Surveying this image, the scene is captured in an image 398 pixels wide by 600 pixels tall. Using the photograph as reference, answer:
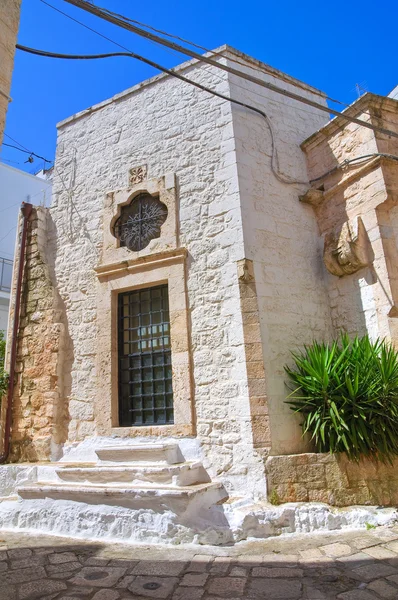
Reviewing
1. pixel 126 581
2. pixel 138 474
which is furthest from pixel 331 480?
pixel 126 581

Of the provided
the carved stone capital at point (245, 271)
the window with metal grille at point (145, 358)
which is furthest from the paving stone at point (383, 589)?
the carved stone capital at point (245, 271)

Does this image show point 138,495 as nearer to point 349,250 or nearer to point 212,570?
point 212,570

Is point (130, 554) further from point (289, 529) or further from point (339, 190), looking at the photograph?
point (339, 190)

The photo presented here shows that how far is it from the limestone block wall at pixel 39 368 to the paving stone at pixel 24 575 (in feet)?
8.10

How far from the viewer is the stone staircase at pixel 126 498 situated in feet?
13.0

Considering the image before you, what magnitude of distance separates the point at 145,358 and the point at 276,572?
3.15 metres

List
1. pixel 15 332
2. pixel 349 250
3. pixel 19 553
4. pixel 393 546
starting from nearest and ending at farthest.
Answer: pixel 393 546 < pixel 19 553 < pixel 349 250 < pixel 15 332

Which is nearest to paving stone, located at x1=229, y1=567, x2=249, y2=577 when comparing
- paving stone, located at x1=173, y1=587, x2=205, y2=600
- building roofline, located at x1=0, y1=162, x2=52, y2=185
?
paving stone, located at x1=173, y1=587, x2=205, y2=600

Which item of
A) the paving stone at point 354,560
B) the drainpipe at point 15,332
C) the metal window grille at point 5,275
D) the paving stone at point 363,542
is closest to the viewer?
the paving stone at point 354,560

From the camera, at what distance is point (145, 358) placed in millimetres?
5684

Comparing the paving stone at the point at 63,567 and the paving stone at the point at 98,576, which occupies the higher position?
the paving stone at the point at 63,567

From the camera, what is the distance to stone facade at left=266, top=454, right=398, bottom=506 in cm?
426

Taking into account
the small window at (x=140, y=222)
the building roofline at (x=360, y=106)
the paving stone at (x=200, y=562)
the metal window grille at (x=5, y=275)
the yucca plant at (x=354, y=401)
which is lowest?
the paving stone at (x=200, y=562)

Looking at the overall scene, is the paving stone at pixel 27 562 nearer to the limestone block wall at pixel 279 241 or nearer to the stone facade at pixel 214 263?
the stone facade at pixel 214 263
